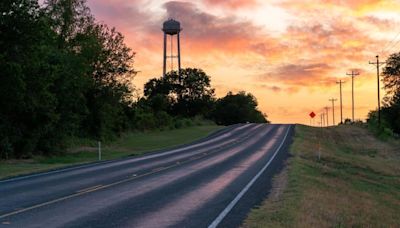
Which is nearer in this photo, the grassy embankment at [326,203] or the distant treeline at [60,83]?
the grassy embankment at [326,203]

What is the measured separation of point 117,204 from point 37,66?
2210 centimetres

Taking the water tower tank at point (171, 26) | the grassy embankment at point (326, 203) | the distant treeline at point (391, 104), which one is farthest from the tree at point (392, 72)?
the grassy embankment at point (326, 203)

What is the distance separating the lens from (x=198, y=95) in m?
125

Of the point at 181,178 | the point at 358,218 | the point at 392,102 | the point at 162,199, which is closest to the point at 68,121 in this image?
the point at 181,178

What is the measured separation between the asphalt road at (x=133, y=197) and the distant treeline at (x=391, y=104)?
5935 centimetres

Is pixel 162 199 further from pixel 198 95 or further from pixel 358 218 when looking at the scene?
pixel 198 95

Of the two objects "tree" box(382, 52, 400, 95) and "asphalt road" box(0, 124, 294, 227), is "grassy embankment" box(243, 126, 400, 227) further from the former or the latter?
"tree" box(382, 52, 400, 95)

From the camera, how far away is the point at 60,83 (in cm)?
4059

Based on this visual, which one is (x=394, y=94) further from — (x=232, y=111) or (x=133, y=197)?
(x=133, y=197)

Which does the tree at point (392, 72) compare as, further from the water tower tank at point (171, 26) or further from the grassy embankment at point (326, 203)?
the grassy embankment at point (326, 203)

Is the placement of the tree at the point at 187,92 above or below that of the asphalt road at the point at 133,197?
above

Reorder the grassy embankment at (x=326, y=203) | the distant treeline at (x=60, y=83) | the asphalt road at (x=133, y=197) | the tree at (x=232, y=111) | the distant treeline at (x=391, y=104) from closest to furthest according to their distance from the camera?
the asphalt road at (x=133, y=197) < the grassy embankment at (x=326, y=203) < the distant treeline at (x=60, y=83) < the distant treeline at (x=391, y=104) < the tree at (x=232, y=111)

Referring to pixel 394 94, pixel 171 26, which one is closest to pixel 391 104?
pixel 394 94

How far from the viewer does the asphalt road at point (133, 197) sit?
10954 mm
